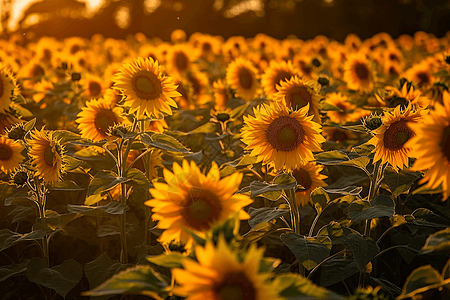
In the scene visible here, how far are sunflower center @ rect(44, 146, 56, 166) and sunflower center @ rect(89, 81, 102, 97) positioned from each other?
7.78 feet

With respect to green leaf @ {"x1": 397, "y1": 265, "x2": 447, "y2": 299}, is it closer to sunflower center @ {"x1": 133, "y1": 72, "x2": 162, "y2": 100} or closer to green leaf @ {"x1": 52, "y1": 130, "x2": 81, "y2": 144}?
sunflower center @ {"x1": 133, "y1": 72, "x2": 162, "y2": 100}

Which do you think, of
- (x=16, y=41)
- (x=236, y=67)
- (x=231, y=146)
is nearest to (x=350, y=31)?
(x=16, y=41)

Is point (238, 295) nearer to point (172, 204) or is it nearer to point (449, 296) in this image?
point (172, 204)

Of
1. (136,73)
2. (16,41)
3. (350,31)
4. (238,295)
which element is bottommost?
(238,295)

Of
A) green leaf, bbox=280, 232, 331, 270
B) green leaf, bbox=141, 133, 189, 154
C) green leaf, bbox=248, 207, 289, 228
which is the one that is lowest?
green leaf, bbox=280, 232, 331, 270

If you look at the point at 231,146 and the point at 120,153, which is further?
the point at 231,146

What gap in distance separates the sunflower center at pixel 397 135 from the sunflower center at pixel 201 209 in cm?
103

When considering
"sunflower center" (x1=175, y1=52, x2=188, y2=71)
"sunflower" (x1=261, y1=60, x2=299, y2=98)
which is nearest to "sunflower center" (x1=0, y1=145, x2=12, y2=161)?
"sunflower" (x1=261, y1=60, x2=299, y2=98)

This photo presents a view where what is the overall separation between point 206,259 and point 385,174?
1604 mm

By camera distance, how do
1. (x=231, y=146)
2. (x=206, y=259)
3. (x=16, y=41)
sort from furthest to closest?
(x=16, y=41) < (x=231, y=146) < (x=206, y=259)

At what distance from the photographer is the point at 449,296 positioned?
174cm

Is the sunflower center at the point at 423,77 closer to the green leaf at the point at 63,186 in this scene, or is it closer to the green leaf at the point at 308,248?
the green leaf at the point at 308,248

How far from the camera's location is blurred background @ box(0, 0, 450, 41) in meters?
19.1

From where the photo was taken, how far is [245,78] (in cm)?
502
